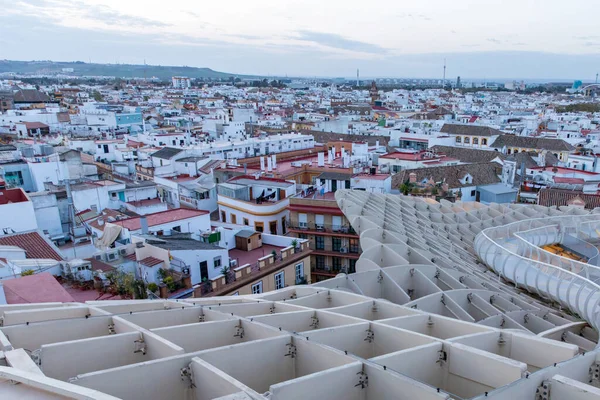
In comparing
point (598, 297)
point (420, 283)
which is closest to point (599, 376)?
point (598, 297)

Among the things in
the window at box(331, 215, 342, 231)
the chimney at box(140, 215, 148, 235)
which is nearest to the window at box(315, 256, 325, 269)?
the window at box(331, 215, 342, 231)

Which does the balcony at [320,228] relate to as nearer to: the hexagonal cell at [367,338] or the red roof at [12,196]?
the red roof at [12,196]

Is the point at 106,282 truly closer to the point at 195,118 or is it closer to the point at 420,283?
the point at 420,283

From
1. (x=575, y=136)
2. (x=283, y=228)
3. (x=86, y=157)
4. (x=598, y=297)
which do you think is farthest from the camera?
(x=575, y=136)

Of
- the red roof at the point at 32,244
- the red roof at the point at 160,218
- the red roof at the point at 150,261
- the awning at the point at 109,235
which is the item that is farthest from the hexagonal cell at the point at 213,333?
the red roof at the point at 160,218

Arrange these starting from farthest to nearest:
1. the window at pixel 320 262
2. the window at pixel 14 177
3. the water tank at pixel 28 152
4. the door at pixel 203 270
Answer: the water tank at pixel 28 152 < the window at pixel 14 177 < the window at pixel 320 262 < the door at pixel 203 270

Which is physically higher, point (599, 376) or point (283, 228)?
point (599, 376)
